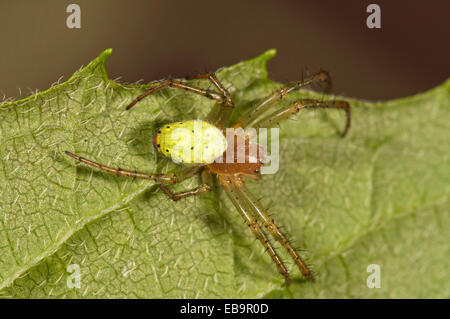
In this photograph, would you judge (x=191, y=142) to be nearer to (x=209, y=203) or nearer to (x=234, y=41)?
(x=209, y=203)

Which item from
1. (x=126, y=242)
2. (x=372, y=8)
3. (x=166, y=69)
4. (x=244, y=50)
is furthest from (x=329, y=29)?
(x=126, y=242)

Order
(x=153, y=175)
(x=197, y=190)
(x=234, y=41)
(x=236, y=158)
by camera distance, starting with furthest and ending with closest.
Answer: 1. (x=234, y=41)
2. (x=236, y=158)
3. (x=197, y=190)
4. (x=153, y=175)

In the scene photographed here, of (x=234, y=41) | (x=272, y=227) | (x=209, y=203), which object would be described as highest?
(x=234, y=41)

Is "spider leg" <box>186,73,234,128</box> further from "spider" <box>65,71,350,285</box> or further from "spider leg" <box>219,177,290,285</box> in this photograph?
"spider leg" <box>219,177,290,285</box>

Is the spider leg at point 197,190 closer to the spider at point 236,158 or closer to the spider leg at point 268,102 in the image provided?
the spider at point 236,158

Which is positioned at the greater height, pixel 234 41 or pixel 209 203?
pixel 234 41

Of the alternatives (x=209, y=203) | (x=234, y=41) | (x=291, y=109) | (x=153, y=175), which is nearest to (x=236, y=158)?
(x=209, y=203)

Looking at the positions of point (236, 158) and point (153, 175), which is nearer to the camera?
point (153, 175)

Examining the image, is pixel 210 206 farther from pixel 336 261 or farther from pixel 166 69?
pixel 166 69

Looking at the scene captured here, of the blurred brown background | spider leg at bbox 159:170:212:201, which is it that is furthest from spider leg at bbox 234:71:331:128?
the blurred brown background
